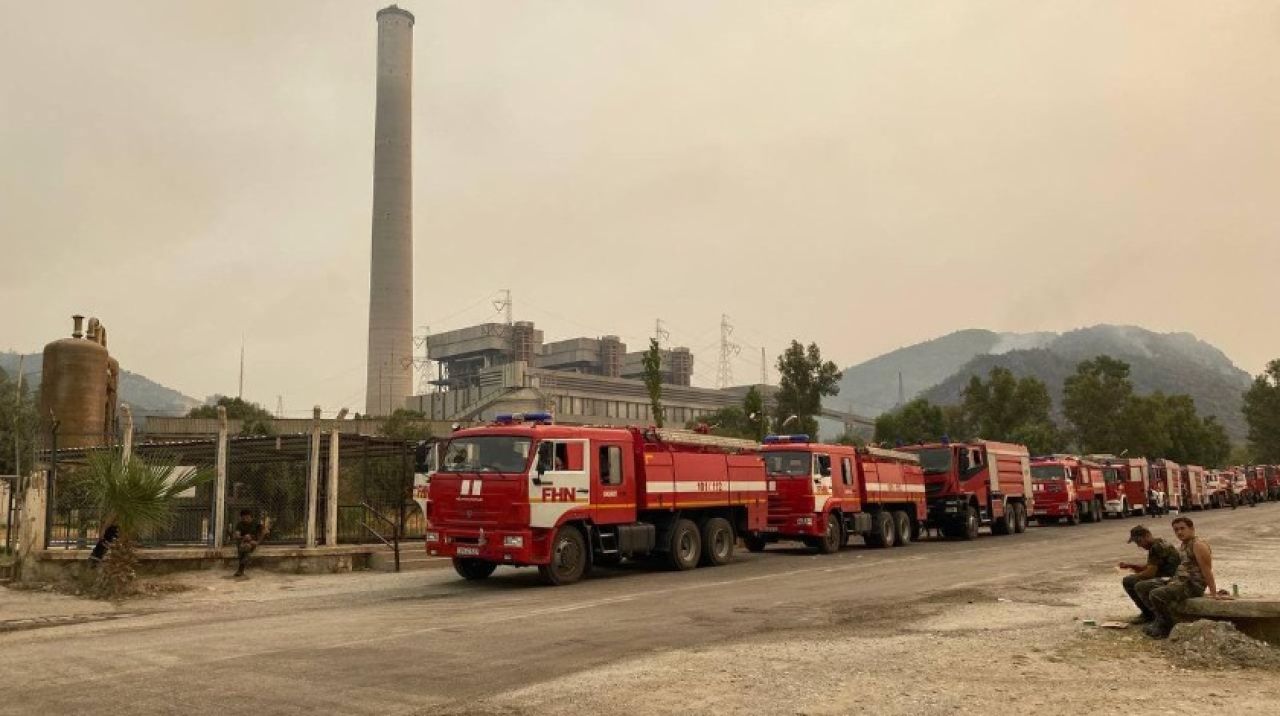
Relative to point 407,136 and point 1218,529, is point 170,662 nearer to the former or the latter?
point 1218,529

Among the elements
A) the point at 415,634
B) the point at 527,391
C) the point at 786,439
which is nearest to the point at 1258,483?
the point at 786,439

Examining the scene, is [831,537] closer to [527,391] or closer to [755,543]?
[755,543]

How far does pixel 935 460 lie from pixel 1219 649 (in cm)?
2185

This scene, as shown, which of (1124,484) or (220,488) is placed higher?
(220,488)

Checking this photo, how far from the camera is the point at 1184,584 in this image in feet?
31.6

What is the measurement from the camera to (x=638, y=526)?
58.3 ft

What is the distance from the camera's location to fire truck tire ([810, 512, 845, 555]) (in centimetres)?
2347

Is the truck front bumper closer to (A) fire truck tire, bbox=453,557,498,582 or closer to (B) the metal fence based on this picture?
(A) fire truck tire, bbox=453,557,498,582

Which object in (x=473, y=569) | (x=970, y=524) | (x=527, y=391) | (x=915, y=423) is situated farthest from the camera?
(x=527, y=391)

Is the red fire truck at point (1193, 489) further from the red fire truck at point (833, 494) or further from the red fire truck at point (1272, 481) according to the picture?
the red fire truck at point (833, 494)

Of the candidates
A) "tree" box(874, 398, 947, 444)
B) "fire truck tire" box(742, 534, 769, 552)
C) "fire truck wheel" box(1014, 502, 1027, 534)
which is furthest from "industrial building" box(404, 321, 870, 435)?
"fire truck tire" box(742, 534, 769, 552)

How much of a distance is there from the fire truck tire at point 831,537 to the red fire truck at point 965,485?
6.40m

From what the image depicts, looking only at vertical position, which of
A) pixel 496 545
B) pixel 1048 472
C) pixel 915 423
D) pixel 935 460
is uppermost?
pixel 915 423

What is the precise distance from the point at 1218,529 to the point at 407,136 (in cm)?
12678
